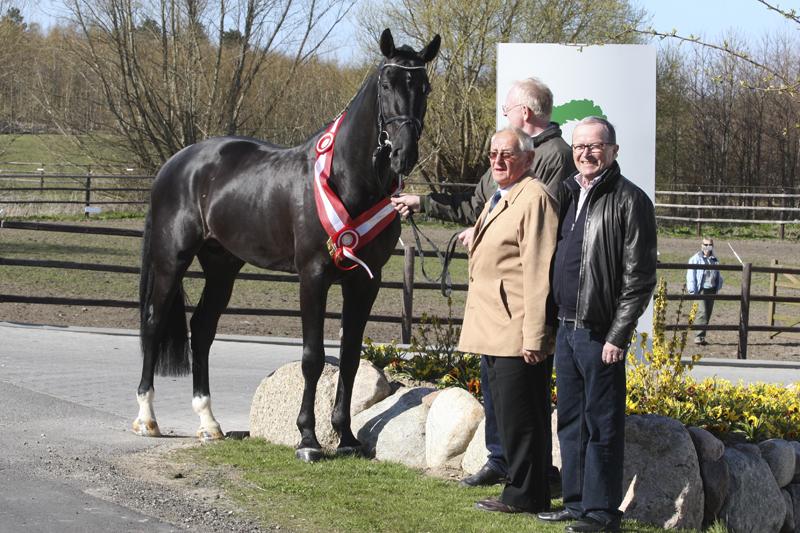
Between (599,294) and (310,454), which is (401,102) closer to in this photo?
(599,294)

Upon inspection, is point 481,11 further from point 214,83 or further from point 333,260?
point 333,260

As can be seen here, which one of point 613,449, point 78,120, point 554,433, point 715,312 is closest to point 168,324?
point 554,433

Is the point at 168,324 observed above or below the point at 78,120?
below

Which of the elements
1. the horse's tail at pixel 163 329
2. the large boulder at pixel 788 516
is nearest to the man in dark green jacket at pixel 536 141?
the horse's tail at pixel 163 329

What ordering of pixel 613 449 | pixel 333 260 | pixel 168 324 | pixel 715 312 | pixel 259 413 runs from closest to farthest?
1. pixel 613 449
2. pixel 333 260
3. pixel 259 413
4. pixel 168 324
5. pixel 715 312

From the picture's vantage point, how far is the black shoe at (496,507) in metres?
5.11

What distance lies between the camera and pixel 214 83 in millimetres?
23859

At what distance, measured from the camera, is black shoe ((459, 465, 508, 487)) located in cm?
564

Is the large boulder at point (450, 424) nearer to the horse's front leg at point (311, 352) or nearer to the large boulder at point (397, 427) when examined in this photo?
the large boulder at point (397, 427)

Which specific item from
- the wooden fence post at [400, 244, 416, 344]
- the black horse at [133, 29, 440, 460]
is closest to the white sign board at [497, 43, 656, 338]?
the black horse at [133, 29, 440, 460]

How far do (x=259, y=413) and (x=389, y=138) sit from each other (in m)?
2.24

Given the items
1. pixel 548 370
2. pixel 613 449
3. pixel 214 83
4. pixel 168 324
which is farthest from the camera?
pixel 214 83

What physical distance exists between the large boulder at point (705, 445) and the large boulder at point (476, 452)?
112cm

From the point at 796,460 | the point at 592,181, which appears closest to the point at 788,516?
the point at 796,460
